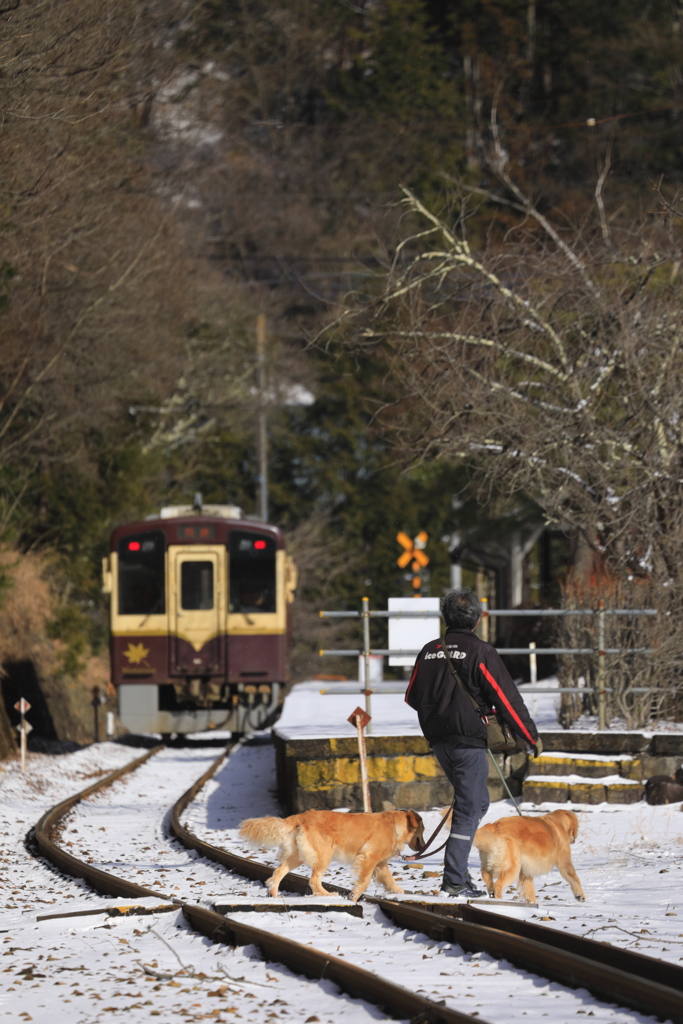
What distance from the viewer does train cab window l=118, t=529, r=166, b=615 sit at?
61.1ft

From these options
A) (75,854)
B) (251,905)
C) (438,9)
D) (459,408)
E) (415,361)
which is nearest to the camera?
(251,905)

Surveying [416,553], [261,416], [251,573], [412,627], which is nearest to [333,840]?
[412,627]

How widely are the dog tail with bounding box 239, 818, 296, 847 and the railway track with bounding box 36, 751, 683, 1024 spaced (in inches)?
17.8

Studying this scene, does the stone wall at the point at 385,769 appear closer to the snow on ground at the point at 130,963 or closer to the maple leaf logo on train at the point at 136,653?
the snow on ground at the point at 130,963

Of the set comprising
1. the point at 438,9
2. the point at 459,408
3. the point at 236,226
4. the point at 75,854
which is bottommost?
the point at 75,854

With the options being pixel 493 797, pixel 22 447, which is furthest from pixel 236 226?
pixel 493 797

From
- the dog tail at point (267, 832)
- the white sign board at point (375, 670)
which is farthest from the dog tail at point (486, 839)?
the white sign board at point (375, 670)

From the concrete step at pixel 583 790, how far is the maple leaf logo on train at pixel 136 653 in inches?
349

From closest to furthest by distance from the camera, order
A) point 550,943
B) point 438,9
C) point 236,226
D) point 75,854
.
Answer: point 550,943, point 75,854, point 236,226, point 438,9

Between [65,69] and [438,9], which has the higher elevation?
[438,9]

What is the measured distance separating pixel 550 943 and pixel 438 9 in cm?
4738

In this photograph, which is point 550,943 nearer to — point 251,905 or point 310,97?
point 251,905

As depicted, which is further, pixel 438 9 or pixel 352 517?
pixel 438 9

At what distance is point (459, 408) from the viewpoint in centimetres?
1356
